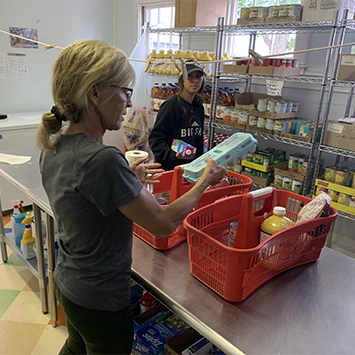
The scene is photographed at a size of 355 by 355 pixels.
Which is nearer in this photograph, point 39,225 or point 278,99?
point 39,225

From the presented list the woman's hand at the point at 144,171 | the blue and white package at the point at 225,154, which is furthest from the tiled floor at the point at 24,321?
the blue and white package at the point at 225,154

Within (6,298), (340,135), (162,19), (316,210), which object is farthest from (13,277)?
(162,19)

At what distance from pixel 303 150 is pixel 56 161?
2.56 meters

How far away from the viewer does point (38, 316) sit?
2143 mm

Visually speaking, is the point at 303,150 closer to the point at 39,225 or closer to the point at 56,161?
the point at 39,225

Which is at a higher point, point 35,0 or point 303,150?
point 35,0

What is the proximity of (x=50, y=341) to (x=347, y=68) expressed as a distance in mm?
2543

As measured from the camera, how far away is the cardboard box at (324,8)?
2.30m

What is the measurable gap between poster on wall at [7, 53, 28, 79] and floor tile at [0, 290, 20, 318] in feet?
8.41

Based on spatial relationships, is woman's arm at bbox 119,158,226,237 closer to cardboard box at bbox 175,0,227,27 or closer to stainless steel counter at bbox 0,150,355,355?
stainless steel counter at bbox 0,150,355,355

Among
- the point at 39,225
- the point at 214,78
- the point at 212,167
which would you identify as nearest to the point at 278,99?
the point at 214,78

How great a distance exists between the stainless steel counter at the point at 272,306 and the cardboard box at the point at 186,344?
46 cm

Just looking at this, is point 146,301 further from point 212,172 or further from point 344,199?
point 344,199

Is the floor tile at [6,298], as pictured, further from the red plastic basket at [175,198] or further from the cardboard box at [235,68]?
the cardboard box at [235,68]
